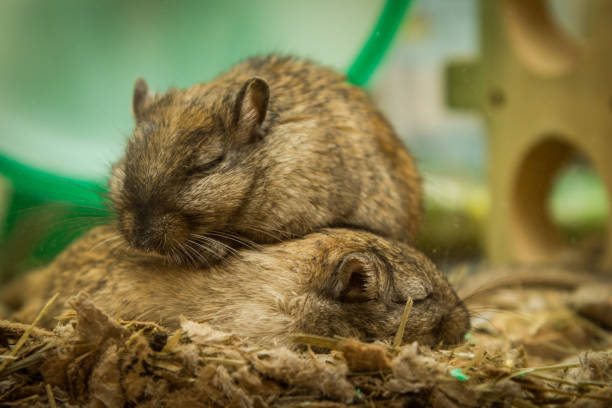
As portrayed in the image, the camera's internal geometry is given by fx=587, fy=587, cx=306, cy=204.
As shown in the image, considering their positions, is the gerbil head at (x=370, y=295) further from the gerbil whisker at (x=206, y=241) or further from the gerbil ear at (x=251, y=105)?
the gerbil ear at (x=251, y=105)

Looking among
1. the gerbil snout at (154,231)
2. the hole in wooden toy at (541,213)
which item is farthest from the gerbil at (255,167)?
the hole in wooden toy at (541,213)

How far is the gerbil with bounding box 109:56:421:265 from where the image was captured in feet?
7.65

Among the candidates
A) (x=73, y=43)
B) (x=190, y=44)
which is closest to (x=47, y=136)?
(x=73, y=43)

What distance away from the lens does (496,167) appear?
545 centimetres

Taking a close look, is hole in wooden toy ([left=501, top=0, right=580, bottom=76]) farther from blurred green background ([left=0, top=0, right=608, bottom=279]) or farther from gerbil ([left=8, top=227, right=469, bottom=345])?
gerbil ([left=8, top=227, right=469, bottom=345])

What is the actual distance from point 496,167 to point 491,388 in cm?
385

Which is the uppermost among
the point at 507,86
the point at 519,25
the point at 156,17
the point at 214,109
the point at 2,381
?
the point at 519,25

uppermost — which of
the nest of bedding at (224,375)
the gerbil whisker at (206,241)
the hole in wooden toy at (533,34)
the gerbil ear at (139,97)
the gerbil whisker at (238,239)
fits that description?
the hole in wooden toy at (533,34)

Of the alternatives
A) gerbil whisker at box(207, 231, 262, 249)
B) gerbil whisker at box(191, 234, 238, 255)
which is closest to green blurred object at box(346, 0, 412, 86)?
gerbil whisker at box(207, 231, 262, 249)

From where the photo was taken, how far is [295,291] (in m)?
2.37

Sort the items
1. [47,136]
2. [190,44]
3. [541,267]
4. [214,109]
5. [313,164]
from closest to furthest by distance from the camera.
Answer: [214,109] < [313,164] < [190,44] < [47,136] < [541,267]

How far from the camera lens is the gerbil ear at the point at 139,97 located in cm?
268

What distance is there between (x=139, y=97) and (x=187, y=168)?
57 cm

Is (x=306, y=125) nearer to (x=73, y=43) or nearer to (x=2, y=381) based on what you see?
(x=73, y=43)
